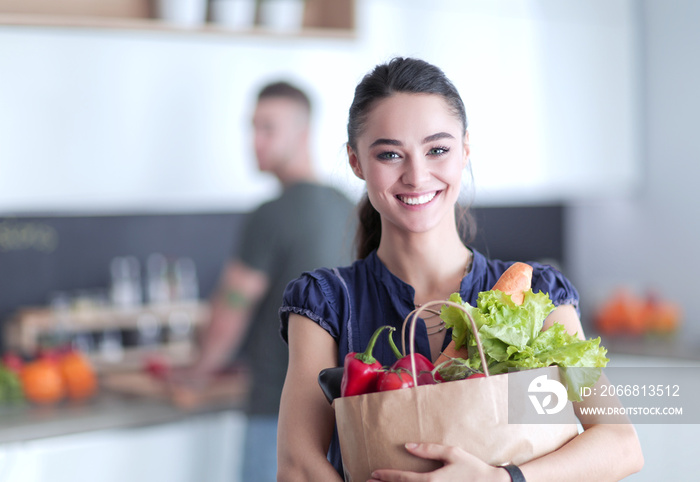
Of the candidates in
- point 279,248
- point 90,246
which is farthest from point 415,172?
point 90,246

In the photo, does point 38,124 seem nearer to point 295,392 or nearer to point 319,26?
point 319,26

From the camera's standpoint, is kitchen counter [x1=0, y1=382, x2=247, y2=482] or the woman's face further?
kitchen counter [x1=0, y1=382, x2=247, y2=482]

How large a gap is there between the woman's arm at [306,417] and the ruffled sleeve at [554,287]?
0.33 metres

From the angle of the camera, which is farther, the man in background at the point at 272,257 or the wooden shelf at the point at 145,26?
the wooden shelf at the point at 145,26

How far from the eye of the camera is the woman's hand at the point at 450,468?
33.2 inches

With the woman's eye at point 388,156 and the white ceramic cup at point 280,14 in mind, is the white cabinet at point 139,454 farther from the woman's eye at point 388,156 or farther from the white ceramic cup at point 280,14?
the woman's eye at point 388,156

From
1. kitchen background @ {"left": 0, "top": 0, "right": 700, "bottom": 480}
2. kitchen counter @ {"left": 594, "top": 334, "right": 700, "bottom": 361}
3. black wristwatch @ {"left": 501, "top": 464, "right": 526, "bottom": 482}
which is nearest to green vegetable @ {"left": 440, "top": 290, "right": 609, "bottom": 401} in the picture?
black wristwatch @ {"left": 501, "top": 464, "right": 526, "bottom": 482}

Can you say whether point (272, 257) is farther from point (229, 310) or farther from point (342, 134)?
point (342, 134)

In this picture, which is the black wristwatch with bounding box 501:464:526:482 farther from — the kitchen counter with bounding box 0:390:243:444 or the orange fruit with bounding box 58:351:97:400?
the orange fruit with bounding box 58:351:97:400

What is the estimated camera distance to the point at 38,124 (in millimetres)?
2562

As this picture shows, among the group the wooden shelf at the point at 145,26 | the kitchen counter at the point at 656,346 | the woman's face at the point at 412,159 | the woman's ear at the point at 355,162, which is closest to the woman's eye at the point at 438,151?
the woman's face at the point at 412,159

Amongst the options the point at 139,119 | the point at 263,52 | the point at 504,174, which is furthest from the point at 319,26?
the point at 504,174

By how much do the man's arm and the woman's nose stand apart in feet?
4.15

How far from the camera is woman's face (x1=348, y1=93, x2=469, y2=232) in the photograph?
112 centimetres
